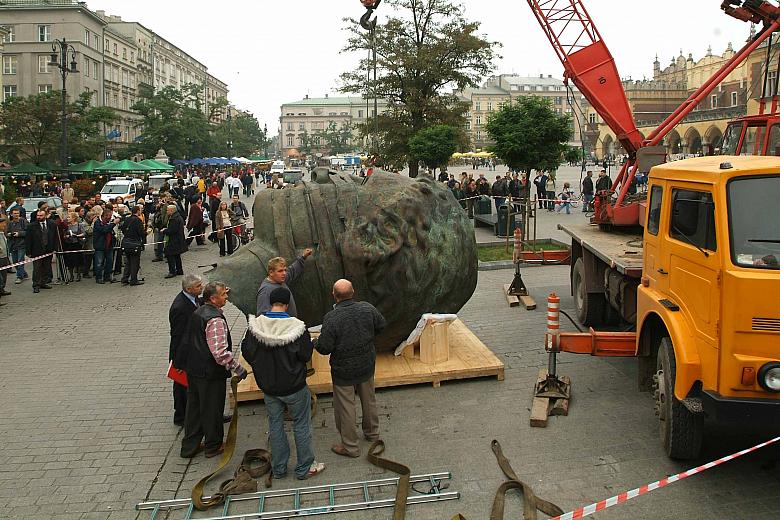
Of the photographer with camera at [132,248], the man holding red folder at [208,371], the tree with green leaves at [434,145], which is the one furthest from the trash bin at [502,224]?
the man holding red folder at [208,371]

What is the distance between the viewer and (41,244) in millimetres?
13828

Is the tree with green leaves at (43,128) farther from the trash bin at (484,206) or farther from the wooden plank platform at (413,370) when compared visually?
the wooden plank platform at (413,370)

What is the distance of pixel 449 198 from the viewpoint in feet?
26.9

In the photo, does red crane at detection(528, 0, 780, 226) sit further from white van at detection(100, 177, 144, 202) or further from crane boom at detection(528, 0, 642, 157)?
white van at detection(100, 177, 144, 202)

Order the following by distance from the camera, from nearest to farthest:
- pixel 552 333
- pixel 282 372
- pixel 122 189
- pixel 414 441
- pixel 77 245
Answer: pixel 282 372
pixel 414 441
pixel 552 333
pixel 77 245
pixel 122 189

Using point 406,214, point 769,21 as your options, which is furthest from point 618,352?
point 769,21

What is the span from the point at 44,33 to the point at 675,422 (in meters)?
70.6

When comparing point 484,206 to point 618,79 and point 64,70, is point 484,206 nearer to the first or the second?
point 618,79

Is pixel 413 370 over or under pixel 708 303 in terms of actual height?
under

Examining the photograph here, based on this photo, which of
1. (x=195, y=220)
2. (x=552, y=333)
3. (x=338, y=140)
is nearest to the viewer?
(x=552, y=333)

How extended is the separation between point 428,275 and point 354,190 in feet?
4.28

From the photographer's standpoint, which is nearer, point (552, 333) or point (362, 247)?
point (552, 333)

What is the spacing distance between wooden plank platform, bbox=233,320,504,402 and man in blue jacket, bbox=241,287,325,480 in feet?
5.35

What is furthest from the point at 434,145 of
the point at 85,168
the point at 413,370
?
the point at 413,370
